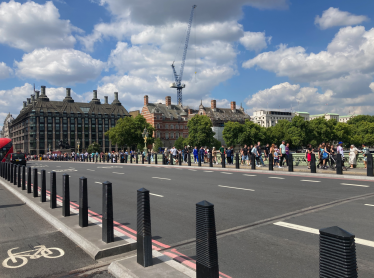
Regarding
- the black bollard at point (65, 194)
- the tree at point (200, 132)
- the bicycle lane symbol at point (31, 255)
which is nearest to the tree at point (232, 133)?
the tree at point (200, 132)

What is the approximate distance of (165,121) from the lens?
4574 inches

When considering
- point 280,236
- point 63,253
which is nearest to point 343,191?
point 280,236

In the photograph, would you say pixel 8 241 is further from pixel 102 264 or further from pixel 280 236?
pixel 280 236

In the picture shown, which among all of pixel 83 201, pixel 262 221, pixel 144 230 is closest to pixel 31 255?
pixel 83 201

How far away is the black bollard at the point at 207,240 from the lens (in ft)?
10.0

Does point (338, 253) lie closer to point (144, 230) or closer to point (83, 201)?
point (144, 230)

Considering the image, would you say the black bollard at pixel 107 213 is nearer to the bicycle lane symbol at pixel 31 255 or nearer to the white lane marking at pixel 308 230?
the bicycle lane symbol at pixel 31 255

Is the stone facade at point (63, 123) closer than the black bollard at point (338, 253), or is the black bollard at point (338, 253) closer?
the black bollard at point (338, 253)

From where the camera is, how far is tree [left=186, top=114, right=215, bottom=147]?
9338cm

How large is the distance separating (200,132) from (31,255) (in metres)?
89.0

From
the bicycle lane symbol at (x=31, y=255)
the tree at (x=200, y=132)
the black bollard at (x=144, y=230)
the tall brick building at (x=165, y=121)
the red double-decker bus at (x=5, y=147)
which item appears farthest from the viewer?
the tall brick building at (x=165, y=121)

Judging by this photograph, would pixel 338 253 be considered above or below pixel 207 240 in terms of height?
above

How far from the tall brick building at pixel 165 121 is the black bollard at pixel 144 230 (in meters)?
109

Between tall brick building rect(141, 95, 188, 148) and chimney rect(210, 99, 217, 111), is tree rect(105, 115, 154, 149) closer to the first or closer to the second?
tall brick building rect(141, 95, 188, 148)
